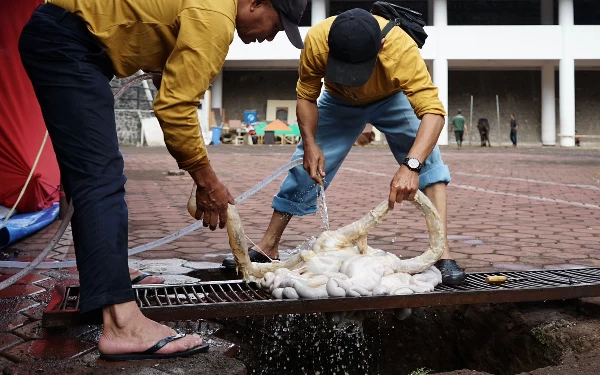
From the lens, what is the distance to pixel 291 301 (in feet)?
8.87

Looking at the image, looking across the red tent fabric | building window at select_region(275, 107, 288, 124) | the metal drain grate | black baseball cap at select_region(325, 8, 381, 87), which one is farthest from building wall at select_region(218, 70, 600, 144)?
black baseball cap at select_region(325, 8, 381, 87)

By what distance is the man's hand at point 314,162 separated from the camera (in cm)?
357

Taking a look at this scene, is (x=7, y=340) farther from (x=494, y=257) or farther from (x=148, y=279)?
(x=494, y=257)

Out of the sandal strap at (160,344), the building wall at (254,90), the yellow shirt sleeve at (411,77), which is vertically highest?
the building wall at (254,90)

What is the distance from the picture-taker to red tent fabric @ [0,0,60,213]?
17.7 feet

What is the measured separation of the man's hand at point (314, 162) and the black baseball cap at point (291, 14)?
1120mm

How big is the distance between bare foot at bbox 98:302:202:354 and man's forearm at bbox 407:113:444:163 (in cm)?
136

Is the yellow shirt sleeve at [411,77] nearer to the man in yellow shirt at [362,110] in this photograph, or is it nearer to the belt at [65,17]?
the man in yellow shirt at [362,110]

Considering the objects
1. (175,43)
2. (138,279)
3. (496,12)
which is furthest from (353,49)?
(496,12)

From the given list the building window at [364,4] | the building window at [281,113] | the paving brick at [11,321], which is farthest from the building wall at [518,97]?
the paving brick at [11,321]

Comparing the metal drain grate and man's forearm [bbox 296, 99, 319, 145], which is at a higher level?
man's forearm [bbox 296, 99, 319, 145]

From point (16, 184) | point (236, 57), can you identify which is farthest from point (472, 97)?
point (16, 184)

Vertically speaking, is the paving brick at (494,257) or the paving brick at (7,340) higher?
the paving brick at (7,340)

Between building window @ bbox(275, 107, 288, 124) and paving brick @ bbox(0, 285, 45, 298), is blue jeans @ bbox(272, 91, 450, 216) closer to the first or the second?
paving brick @ bbox(0, 285, 45, 298)
